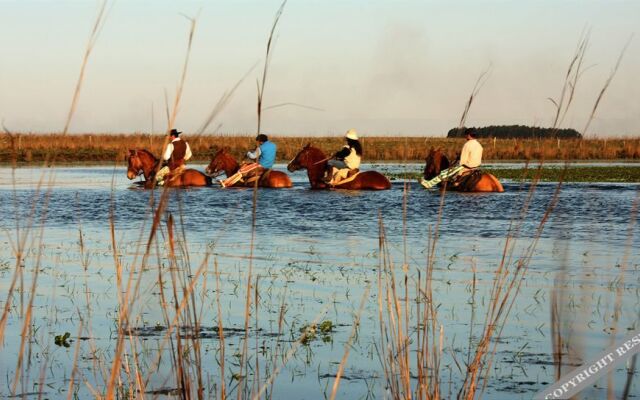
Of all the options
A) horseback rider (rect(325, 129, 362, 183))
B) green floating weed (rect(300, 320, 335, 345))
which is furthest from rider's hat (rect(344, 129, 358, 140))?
green floating weed (rect(300, 320, 335, 345))

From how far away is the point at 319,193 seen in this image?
23.0 metres

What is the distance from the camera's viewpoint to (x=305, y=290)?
901 centimetres

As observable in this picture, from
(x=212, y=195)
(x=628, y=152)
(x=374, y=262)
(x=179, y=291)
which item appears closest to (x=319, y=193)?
(x=212, y=195)

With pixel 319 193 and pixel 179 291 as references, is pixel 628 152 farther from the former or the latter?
pixel 179 291

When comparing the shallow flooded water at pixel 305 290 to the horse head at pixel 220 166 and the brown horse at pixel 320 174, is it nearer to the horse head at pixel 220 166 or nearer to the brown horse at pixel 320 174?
the brown horse at pixel 320 174

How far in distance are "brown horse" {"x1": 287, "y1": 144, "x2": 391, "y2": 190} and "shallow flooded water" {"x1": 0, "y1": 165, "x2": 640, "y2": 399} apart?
3577 mm

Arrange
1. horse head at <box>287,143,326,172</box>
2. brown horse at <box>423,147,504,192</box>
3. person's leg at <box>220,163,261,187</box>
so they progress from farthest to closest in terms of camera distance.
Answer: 1. person's leg at <box>220,163,261,187</box>
2. horse head at <box>287,143,326,172</box>
3. brown horse at <box>423,147,504,192</box>

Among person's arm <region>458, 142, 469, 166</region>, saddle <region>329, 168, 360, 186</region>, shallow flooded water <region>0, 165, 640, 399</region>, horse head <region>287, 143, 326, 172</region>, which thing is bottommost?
shallow flooded water <region>0, 165, 640, 399</region>

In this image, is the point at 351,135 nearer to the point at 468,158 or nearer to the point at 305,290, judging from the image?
the point at 468,158

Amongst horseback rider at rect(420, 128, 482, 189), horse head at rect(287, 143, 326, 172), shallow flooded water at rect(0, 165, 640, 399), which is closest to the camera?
shallow flooded water at rect(0, 165, 640, 399)

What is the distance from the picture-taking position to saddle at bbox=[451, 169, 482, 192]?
74.7 ft

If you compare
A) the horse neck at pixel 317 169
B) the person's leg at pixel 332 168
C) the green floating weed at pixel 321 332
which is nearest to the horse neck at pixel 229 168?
the horse neck at pixel 317 169

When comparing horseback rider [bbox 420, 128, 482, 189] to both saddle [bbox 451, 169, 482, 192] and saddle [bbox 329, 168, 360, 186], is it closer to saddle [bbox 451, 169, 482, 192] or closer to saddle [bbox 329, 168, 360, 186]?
saddle [bbox 451, 169, 482, 192]

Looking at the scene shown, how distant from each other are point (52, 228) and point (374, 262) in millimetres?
7145
